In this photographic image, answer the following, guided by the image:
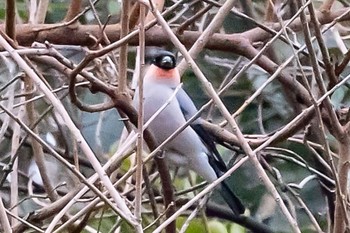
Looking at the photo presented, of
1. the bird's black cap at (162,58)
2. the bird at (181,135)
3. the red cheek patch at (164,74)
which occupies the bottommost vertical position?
the bird at (181,135)

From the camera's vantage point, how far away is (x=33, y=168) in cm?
264

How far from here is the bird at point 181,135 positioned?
2.24m

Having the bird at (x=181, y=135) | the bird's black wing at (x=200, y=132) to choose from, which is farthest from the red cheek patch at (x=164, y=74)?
the bird's black wing at (x=200, y=132)

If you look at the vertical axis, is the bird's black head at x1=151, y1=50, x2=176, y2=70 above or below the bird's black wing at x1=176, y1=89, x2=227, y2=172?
above

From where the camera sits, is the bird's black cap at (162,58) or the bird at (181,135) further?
the bird's black cap at (162,58)

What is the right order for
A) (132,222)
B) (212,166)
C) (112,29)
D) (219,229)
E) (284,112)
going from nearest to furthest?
1. (132,222)
2. (112,29)
3. (219,229)
4. (212,166)
5. (284,112)

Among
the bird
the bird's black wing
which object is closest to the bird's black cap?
the bird

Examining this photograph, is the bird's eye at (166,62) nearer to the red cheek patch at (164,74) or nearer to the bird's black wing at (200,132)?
the red cheek patch at (164,74)

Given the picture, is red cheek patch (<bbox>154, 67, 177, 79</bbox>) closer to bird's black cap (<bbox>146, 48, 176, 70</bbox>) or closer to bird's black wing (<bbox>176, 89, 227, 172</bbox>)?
bird's black cap (<bbox>146, 48, 176, 70</bbox>)

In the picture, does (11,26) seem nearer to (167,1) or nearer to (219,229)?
(219,229)

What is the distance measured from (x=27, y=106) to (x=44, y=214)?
32 centimetres

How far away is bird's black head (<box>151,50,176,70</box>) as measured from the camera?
2.44m

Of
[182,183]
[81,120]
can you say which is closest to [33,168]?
[81,120]

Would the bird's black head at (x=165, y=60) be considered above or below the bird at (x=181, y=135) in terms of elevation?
above
